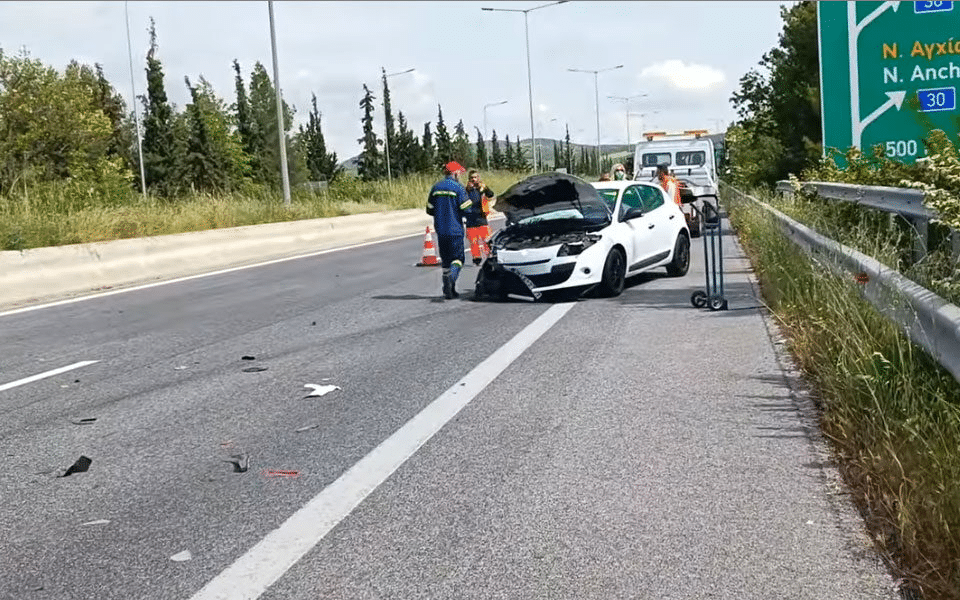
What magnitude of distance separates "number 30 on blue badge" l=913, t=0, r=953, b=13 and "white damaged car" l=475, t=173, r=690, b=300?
159 inches

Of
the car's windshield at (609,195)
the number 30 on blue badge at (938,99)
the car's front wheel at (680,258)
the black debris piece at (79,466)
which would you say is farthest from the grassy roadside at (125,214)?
the number 30 on blue badge at (938,99)

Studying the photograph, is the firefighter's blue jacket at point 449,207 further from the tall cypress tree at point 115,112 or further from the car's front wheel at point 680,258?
the tall cypress tree at point 115,112

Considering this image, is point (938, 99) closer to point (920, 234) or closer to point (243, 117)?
point (920, 234)

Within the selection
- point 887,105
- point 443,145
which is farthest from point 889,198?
point 443,145

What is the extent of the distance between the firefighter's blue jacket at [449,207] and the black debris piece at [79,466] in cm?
822

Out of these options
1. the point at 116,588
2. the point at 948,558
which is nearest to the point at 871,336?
the point at 948,558

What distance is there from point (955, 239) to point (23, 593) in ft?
17.5

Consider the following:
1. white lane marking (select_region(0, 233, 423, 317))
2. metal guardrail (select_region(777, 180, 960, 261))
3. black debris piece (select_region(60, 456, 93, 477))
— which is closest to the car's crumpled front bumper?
metal guardrail (select_region(777, 180, 960, 261))

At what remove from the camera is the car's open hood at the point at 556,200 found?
43.6 ft

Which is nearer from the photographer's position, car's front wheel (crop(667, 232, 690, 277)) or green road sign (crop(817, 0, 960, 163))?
green road sign (crop(817, 0, 960, 163))

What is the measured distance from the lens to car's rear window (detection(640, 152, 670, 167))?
31125 millimetres

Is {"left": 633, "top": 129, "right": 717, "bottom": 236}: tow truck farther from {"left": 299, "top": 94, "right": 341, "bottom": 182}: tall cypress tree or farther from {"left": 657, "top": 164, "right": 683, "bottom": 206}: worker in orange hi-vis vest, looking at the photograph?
{"left": 299, "top": 94, "right": 341, "bottom": 182}: tall cypress tree

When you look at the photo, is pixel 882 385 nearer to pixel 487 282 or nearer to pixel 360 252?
pixel 487 282

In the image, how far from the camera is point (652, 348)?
9234 millimetres
